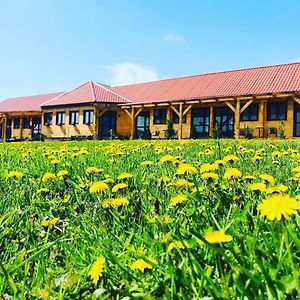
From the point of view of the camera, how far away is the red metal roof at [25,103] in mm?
40291

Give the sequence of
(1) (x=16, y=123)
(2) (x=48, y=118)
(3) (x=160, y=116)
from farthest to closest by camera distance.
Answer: (1) (x=16, y=123) < (2) (x=48, y=118) < (3) (x=160, y=116)

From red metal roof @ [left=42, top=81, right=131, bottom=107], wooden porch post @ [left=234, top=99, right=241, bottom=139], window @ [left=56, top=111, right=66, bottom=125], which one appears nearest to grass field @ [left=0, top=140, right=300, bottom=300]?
wooden porch post @ [left=234, top=99, right=241, bottom=139]

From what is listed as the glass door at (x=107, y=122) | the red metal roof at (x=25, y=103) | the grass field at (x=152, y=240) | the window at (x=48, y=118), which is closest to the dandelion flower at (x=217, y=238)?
the grass field at (x=152, y=240)

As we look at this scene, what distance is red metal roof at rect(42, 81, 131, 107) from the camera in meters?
32.0

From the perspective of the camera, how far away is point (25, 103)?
42.6m

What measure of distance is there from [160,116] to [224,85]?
17.0 ft

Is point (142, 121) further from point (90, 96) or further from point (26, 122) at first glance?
point (26, 122)

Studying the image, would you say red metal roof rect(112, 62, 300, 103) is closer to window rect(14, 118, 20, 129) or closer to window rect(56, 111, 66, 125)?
window rect(56, 111, 66, 125)

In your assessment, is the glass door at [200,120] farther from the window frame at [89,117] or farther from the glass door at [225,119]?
the window frame at [89,117]

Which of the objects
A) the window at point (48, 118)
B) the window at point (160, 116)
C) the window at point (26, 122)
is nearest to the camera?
the window at point (160, 116)

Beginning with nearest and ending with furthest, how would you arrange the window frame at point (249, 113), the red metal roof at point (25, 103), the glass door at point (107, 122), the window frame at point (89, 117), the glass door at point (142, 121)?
the window frame at point (249, 113), the glass door at point (142, 121), the window frame at point (89, 117), the glass door at point (107, 122), the red metal roof at point (25, 103)

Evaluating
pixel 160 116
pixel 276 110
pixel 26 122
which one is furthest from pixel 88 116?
pixel 276 110

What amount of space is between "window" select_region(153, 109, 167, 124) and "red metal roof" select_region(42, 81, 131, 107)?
2.48 meters

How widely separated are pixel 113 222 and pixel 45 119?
1425 inches
